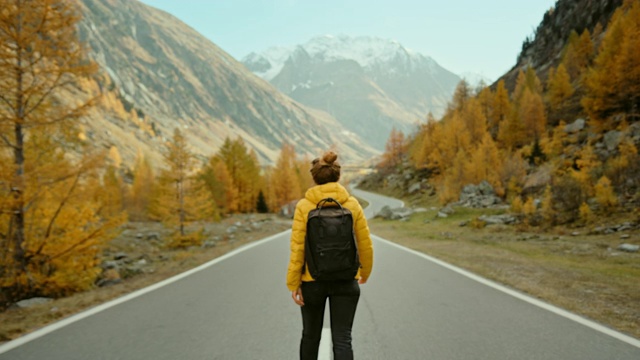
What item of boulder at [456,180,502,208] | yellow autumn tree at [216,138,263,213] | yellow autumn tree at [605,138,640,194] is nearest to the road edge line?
yellow autumn tree at [605,138,640,194]

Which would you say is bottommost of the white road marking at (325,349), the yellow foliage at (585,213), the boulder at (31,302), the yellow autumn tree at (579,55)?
the boulder at (31,302)

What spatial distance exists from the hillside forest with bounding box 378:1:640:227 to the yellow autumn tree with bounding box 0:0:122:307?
1755cm

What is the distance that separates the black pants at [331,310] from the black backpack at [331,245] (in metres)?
0.12

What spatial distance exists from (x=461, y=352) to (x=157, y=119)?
210 metres

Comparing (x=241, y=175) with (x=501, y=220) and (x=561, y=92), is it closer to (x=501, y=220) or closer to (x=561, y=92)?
(x=501, y=220)

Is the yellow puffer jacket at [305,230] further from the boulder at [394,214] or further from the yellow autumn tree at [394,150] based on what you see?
the yellow autumn tree at [394,150]

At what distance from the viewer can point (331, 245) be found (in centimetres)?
289

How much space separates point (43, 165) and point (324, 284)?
27.4ft

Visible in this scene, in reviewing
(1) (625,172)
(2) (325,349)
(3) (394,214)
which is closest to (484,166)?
(3) (394,214)

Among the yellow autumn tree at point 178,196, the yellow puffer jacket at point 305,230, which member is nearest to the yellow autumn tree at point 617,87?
the yellow autumn tree at point 178,196

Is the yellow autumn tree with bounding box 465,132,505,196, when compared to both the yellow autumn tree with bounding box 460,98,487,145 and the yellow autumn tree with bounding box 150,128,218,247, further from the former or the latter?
the yellow autumn tree with bounding box 150,128,218,247

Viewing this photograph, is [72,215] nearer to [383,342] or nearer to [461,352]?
[383,342]

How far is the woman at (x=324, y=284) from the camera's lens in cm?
298

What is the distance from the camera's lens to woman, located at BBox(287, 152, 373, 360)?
117 inches
